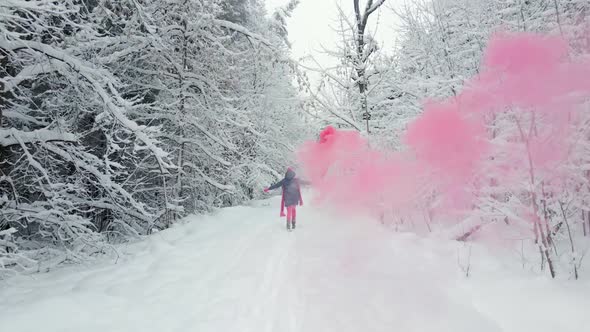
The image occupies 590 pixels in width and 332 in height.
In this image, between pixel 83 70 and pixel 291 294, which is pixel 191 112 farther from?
pixel 291 294

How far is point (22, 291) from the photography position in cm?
529

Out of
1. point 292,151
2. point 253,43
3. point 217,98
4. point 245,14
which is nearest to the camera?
point 253,43

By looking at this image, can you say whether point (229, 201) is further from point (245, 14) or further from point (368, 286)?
point (368, 286)

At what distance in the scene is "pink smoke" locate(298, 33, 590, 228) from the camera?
5.11m

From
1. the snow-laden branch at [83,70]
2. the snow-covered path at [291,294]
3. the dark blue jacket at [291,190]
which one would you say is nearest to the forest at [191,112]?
the snow-laden branch at [83,70]

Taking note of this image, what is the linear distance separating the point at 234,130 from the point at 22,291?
898 centimetres

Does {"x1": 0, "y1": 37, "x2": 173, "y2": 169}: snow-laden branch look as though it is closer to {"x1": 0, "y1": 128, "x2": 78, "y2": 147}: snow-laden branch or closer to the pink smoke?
{"x1": 0, "y1": 128, "x2": 78, "y2": 147}: snow-laden branch

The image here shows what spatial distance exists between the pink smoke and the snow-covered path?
5.38 feet

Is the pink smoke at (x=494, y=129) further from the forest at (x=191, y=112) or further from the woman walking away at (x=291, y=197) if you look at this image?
the woman walking away at (x=291, y=197)

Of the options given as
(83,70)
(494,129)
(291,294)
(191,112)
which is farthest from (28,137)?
(494,129)

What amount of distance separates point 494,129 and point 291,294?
485 centimetres

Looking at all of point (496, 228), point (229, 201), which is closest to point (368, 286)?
point (496, 228)

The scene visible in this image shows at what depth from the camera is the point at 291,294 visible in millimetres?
5066

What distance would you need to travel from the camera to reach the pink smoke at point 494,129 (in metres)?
5.11
